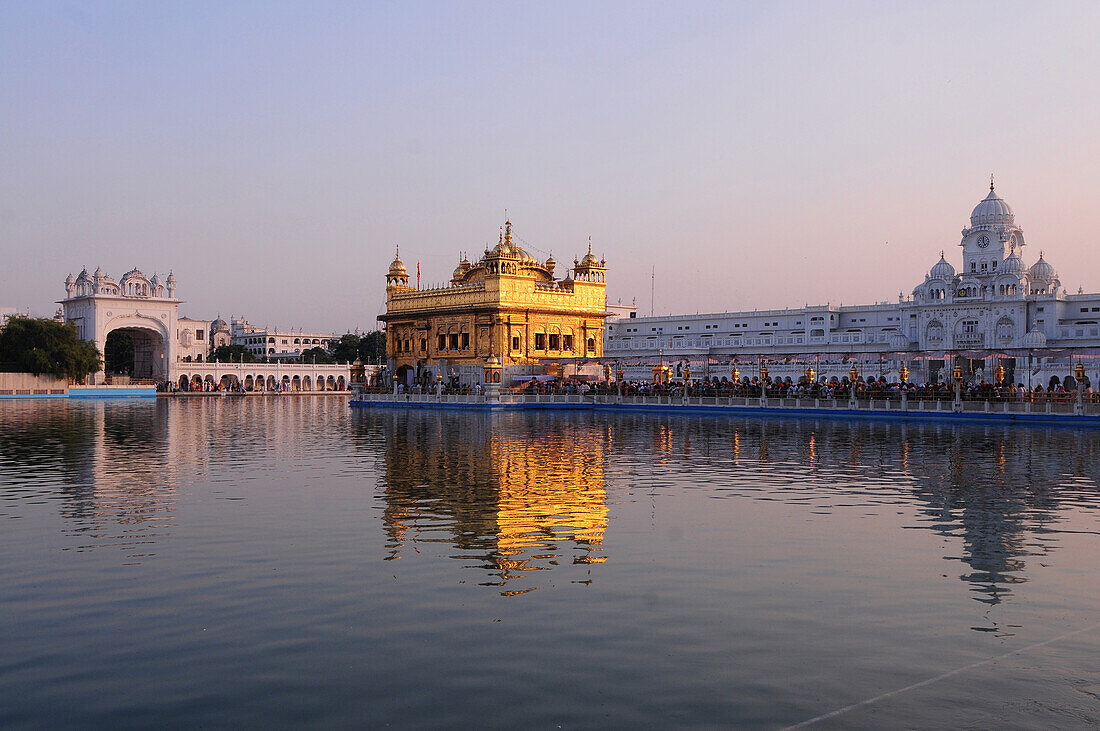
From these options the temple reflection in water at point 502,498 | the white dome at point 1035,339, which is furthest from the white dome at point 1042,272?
the temple reflection in water at point 502,498

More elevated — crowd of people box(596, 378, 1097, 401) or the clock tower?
the clock tower

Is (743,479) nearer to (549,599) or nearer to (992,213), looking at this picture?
(549,599)

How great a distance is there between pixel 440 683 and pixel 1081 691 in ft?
14.4

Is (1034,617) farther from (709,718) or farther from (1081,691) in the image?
(709,718)

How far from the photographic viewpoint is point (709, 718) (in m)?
6.13

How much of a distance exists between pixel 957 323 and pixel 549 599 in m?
86.9

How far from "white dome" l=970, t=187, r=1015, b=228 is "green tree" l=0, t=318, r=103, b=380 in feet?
267

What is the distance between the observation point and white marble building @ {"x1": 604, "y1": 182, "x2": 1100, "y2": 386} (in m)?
77.9

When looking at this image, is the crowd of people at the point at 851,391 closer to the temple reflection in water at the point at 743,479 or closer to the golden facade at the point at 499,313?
the temple reflection in water at the point at 743,479

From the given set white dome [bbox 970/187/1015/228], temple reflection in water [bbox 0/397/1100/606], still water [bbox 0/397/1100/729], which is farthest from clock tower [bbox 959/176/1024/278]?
still water [bbox 0/397/1100/729]

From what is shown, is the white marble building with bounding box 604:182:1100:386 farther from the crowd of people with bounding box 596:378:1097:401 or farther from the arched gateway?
the arched gateway

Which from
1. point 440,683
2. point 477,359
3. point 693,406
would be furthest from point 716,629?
point 477,359

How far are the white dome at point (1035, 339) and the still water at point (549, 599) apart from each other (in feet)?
214

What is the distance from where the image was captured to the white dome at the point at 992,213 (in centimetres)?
8875
